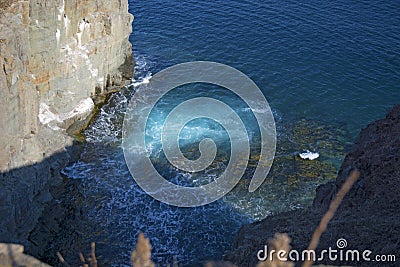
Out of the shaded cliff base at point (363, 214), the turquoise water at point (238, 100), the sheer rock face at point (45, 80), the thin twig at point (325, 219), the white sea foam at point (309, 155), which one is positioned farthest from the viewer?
the white sea foam at point (309, 155)

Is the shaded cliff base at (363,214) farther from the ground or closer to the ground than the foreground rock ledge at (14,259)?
closer to the ground

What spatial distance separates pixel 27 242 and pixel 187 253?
29.0 feet

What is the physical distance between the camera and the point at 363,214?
65.2 ft

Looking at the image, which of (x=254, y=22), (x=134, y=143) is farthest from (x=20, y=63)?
(x=254, y=22)

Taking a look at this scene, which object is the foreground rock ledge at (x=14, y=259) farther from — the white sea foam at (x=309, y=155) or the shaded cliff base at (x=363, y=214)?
the white sea foam at (x=309, y=155)

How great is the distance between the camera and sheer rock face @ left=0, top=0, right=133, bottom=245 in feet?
86.1

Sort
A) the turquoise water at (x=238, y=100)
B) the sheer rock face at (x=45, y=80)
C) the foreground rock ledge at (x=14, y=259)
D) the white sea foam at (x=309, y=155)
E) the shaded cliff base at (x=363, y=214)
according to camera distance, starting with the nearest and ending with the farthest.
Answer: the foreground rock ledge at (x=14, y=259)
the shaded cliff base at (x=363, y=214)
the sheer rock face at (x=45, y=80)
the turquoise water at (x=238, y=100)
the white sea foam at (x=309, y=155)

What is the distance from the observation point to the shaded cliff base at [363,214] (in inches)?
671

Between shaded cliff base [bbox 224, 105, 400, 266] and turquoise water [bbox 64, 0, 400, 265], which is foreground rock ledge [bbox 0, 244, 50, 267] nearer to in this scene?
shaded cliff base [bbox 224, 105, 400, 266]

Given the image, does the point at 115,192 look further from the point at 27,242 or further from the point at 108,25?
the point at 108,25

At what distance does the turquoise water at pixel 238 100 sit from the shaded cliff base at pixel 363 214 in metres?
7.38

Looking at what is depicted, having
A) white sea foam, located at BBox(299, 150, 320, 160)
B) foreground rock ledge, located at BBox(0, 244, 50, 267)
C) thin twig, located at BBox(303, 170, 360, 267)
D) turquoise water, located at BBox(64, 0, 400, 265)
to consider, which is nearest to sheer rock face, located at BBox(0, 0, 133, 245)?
turquoise water, located at BBox(64, 0, 400, 265)

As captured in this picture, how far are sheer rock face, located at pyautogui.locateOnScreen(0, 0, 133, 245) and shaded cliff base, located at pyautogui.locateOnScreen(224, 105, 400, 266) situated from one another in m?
12.2

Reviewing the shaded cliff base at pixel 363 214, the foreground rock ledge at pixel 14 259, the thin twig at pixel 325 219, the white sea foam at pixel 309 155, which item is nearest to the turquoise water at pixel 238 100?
the white sea foam at pixel 309 155
